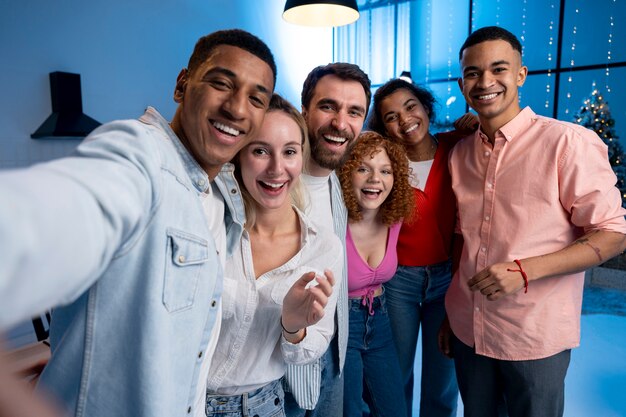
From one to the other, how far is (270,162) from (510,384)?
1148 millimetres

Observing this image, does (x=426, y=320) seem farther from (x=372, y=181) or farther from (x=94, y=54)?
(x=94, y=54)

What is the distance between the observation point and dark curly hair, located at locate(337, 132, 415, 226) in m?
1.76

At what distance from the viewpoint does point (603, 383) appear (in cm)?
288

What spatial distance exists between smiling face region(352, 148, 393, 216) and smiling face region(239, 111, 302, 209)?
0.47m

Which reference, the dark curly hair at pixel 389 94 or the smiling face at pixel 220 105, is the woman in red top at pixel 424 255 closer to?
the dark curly hair at pixel 389 94

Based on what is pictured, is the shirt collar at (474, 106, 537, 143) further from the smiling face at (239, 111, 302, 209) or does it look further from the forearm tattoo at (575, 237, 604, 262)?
the smiling face at (239, 111, 302, 209)

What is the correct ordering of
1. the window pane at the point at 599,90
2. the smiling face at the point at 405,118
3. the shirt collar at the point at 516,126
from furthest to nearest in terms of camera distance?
the window pane at the point at 599,90 < the smiling face at the point at 405,118 < the shirt collar at the point at 516,126

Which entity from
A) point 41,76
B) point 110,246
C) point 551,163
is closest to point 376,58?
point 41,76

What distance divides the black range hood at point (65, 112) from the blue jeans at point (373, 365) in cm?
280

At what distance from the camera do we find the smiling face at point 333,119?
5.49 feet

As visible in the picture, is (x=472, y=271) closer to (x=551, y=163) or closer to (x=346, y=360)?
(x=551, y=163)

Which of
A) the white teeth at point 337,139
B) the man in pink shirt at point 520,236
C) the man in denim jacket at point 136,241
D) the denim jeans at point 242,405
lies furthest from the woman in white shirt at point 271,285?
the man in pink shirt at point 520,236

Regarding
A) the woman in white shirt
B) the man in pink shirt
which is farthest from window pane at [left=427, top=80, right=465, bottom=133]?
the woman in white shirt

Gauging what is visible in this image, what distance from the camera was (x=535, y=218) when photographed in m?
1.41
